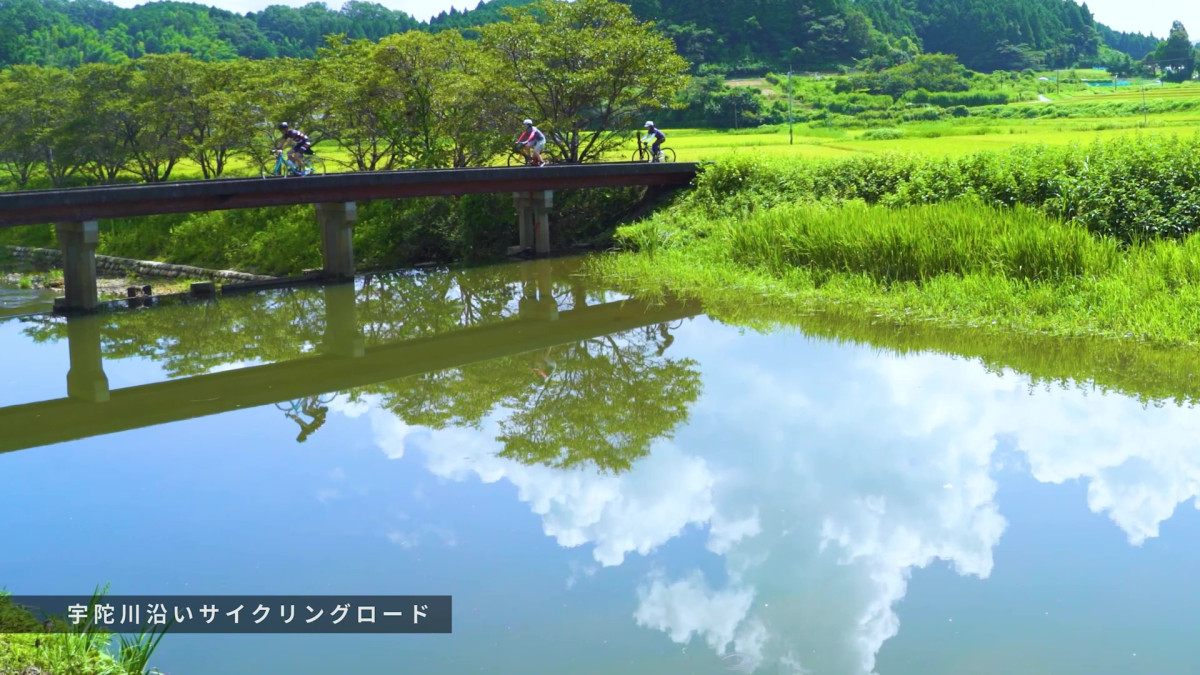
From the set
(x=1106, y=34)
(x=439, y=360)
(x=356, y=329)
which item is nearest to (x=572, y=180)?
(x=356, y=329)

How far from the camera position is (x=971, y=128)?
1836 inches

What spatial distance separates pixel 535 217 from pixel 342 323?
8551 millimetres

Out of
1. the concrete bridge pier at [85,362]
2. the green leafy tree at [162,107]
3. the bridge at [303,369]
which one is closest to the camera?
the bridge at [303,369]

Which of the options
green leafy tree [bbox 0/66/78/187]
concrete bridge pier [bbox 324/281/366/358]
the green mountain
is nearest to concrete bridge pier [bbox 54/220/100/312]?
concrete bridge pier [bbox 324/281/366/358]

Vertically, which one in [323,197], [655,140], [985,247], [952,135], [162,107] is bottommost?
[985,247]

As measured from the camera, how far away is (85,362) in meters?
16.3

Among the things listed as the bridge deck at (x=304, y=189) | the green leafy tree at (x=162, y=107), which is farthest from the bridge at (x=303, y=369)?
the green leafy tree at (x=162, y=107)

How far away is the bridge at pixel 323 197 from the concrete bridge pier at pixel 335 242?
21 millimetres

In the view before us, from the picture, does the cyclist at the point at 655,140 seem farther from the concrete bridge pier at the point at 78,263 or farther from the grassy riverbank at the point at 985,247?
the concrete bridge pier at the point at 78,263

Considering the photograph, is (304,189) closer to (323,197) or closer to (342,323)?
(323,197)

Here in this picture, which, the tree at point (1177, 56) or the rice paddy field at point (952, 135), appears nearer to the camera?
the rice paddy field at point (952, 135)

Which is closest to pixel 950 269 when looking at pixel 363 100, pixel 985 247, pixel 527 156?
pixel 985 247

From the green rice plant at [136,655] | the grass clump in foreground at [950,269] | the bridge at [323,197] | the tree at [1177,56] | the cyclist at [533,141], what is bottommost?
the green rice plant at [136,655]

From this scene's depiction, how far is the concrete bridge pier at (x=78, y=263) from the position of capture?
19562mm
